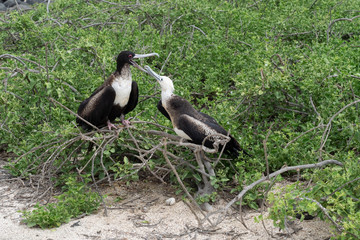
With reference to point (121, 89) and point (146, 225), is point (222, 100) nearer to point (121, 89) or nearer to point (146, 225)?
point (121, 89)

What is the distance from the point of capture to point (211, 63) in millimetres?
4977

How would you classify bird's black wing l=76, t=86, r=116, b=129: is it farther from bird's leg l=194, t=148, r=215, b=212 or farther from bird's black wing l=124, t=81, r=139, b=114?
bird's leg l=194, t=148, r=215, b=212

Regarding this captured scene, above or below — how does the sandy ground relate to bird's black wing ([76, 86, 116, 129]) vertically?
below

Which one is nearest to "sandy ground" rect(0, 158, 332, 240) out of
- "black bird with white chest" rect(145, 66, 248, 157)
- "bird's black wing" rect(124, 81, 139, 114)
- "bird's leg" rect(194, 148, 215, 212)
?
"bird's leg" rect(194, 148, 215, 212)

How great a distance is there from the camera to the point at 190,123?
11.0 feet

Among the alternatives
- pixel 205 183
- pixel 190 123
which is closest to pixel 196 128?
pixel 190 123

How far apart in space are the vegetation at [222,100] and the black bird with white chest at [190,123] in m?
0.15

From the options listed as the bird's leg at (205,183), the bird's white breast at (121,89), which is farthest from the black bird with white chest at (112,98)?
the bird's leg at (205,183)

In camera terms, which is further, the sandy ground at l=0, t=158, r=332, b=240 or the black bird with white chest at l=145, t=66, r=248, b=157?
the black bird with white chest at l=145, t=66, r=248, b=157

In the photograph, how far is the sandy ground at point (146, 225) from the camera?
3.10 metres

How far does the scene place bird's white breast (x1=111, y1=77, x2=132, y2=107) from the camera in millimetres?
3672

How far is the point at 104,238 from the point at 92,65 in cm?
209

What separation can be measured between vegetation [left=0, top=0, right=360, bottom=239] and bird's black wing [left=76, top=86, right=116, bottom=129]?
0.12 metres

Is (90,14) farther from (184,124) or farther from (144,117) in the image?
(184,124)
